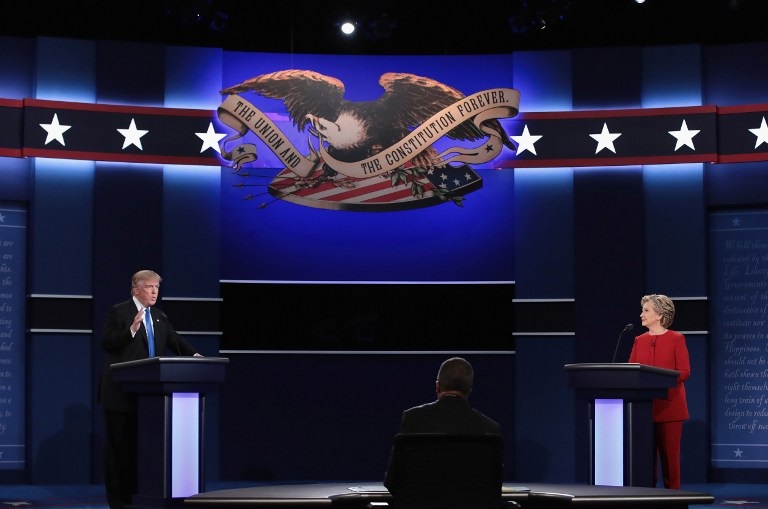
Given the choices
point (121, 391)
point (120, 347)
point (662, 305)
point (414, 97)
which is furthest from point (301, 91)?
point (662, 305)

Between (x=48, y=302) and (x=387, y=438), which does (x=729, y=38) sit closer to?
(x=387, y=438)

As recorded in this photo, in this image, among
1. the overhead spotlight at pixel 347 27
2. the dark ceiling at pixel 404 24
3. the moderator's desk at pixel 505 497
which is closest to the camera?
the moderator's desk at pixel 505 497

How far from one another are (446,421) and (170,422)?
2.60 m

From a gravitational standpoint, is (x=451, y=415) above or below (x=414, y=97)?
below

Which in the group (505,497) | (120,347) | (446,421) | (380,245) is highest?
(380,245)

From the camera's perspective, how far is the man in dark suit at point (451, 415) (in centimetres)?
377

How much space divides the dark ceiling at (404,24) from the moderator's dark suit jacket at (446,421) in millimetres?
5715

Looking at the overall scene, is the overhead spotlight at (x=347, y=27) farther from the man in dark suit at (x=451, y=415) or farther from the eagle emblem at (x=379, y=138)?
the man in dark suit at (x=451, y=415)

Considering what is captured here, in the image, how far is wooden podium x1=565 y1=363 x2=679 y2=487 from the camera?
6094mm

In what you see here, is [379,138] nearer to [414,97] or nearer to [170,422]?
[414,97]

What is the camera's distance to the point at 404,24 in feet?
31.3

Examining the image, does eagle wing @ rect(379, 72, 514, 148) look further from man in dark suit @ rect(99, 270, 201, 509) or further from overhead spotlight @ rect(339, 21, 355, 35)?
man in dark suit @ rect(99, 270, 201, 509)

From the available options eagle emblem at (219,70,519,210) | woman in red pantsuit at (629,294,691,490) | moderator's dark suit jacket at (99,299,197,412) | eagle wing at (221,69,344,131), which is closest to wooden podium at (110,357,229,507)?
moderator's dark suit jacket at (99,299,197,412)

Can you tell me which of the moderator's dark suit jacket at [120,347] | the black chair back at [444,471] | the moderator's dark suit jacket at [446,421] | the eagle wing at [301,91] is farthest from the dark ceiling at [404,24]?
the black chair back at [444,471]
